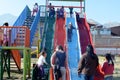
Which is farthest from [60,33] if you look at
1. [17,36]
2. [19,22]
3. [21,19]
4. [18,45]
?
[18,45]

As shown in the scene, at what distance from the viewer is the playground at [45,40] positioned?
19.5m

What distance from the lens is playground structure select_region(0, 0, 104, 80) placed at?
63.8 ft

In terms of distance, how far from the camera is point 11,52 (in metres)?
23.0

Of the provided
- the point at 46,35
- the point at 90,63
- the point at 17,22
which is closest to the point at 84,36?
the point at 46,35

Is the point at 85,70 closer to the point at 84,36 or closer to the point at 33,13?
the point at 84,36

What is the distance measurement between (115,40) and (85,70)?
39034mm

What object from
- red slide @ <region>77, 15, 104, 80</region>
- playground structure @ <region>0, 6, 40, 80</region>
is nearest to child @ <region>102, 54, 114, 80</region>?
playground structure @ <region>0, 6, 40, 80</region>

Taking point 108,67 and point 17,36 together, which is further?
point 17,36

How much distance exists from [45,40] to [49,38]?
0.58 metres

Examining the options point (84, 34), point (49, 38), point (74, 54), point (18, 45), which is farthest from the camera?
point (84, 34)

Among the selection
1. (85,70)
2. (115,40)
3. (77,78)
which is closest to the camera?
(85,70)

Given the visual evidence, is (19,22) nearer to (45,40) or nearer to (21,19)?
(21,19)

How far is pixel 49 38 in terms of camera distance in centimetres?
2652

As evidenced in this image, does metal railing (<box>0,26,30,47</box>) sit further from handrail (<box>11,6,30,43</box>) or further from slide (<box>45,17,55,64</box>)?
slide (<box>45,17,55,64</box>)
